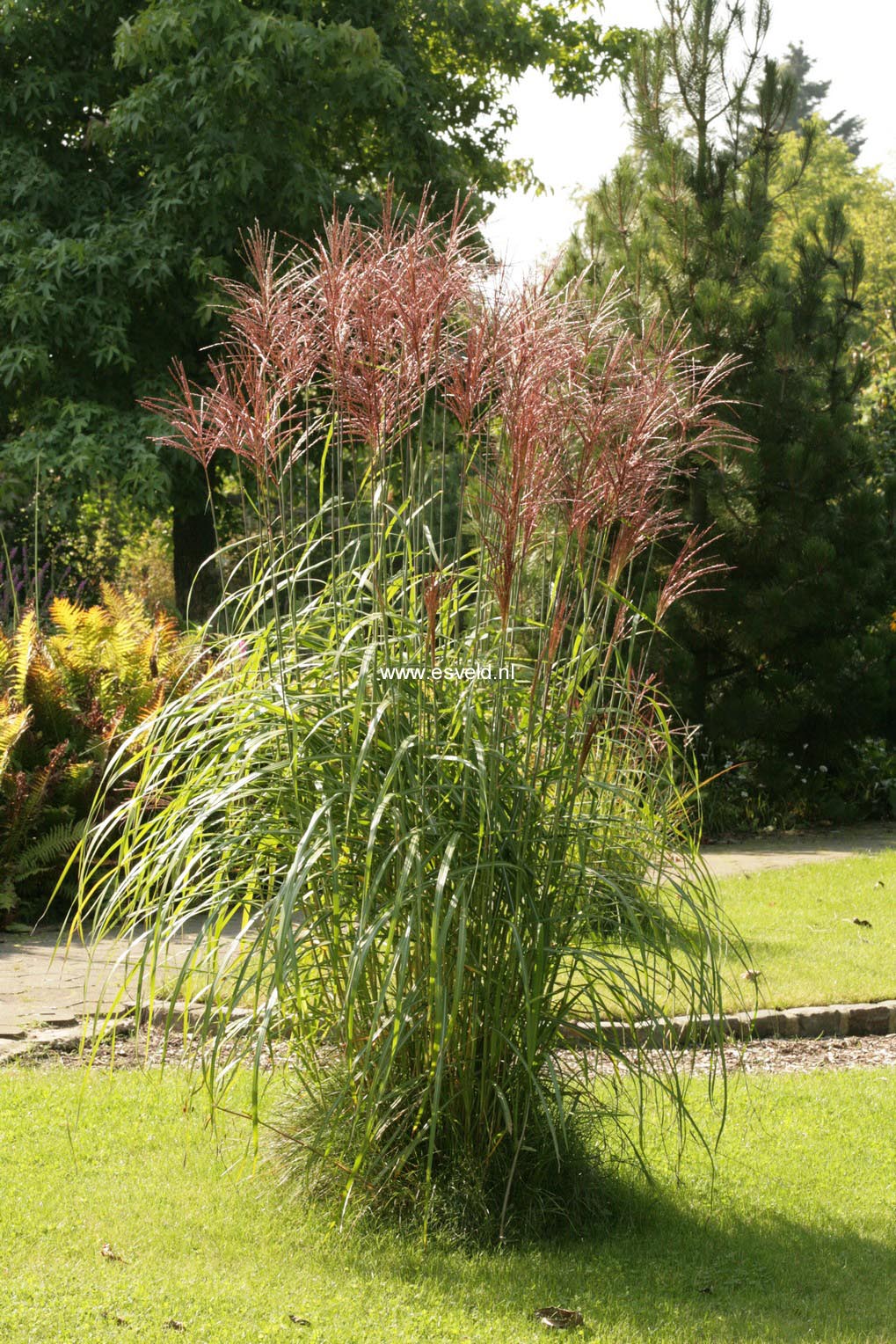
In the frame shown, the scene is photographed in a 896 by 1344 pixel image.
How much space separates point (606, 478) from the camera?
10.9ft

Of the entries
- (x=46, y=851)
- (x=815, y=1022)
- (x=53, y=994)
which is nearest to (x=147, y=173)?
(x=46, y=851)

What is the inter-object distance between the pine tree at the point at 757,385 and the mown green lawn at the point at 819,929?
1.96 metres

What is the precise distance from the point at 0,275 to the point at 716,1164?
447 inches

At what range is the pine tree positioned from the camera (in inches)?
404

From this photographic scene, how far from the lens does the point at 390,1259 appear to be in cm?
313

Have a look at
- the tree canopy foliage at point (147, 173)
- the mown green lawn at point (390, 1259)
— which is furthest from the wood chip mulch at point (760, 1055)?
the tree canopy foliage at point (147, 173)

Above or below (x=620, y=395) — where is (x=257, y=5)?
above

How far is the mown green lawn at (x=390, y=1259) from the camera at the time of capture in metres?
2.91

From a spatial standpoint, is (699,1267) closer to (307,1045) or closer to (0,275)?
(307,1045)

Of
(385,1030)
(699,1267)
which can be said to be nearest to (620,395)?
→ (385,1030)

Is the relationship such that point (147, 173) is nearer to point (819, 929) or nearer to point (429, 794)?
point (819, 929)

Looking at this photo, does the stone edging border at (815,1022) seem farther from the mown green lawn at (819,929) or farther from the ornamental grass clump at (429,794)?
the ornamental grass clump at (429,794)

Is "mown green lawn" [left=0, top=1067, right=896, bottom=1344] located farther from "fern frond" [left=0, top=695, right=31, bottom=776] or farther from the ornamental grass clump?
"fern frond" [left=0, top=695, right=31, bottom=776]

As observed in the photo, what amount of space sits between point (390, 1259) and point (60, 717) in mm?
5052
